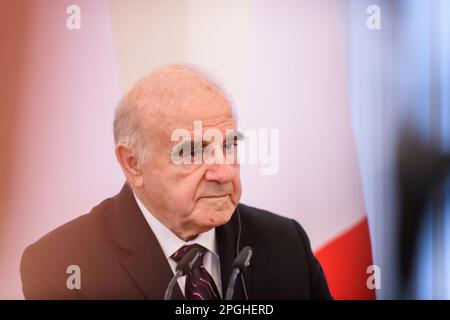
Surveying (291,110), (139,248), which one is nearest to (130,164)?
(139,248)

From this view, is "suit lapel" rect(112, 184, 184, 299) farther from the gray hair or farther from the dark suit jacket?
the gray hair

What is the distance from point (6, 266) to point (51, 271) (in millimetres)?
175

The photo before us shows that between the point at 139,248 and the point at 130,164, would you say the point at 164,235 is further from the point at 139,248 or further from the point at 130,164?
the point at 130,164

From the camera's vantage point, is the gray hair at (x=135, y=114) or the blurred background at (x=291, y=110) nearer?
the gray hair at (x=135, y=114)

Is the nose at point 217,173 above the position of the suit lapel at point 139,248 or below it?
above

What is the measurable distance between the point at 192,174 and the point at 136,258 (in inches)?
13.3

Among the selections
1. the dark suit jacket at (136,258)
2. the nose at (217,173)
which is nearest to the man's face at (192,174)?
the nose at (217,173)

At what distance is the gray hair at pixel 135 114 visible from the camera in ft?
6.59

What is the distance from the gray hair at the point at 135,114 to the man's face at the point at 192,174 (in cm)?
4

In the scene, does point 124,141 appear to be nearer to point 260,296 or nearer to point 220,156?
point 220,156

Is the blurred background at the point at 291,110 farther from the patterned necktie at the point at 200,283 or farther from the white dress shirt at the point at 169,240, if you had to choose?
the patterned necktie at the point at 200,283

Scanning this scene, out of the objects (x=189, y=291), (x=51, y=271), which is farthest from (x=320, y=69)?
(x=51, y=271)

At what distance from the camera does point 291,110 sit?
2.21 m

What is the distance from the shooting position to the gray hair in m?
2.01
